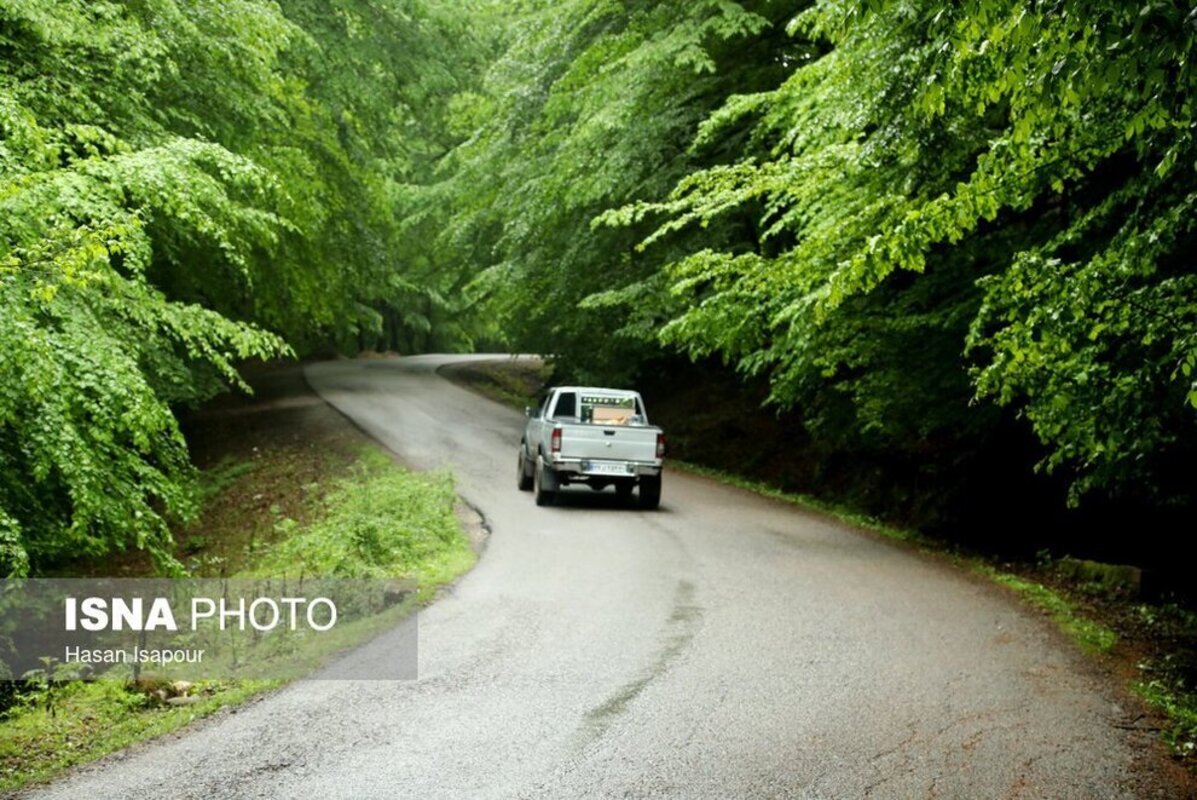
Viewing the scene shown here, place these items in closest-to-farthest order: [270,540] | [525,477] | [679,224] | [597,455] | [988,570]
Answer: [988,570] < [679,224] < [270,540] < [597,455] < [525,477]

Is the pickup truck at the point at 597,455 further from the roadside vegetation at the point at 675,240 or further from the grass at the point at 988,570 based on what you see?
the grass at the point at 988,570

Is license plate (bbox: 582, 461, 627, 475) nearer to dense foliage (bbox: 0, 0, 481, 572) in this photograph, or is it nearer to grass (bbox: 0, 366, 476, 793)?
grass (bbox: 0, 366, 476, 793)

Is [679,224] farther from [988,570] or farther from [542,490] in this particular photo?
[988,570]

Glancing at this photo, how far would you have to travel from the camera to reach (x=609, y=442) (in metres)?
15.9

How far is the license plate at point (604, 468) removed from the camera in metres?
15.9

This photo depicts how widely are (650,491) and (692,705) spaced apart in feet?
32.1

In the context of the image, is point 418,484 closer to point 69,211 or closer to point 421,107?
point 69,211

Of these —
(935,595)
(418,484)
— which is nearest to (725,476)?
(418,484)

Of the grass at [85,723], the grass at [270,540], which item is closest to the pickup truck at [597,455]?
the grass at [270,540]

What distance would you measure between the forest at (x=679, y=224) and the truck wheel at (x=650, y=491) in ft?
7.99

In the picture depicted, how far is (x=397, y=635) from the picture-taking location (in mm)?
8359

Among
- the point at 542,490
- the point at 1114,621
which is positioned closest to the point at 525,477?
the point at 542,490

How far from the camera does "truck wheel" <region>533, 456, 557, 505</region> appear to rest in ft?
52.9

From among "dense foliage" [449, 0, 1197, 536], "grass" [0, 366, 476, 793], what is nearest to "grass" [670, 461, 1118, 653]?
"dense foliage" [449, 0, 1197, 536]
